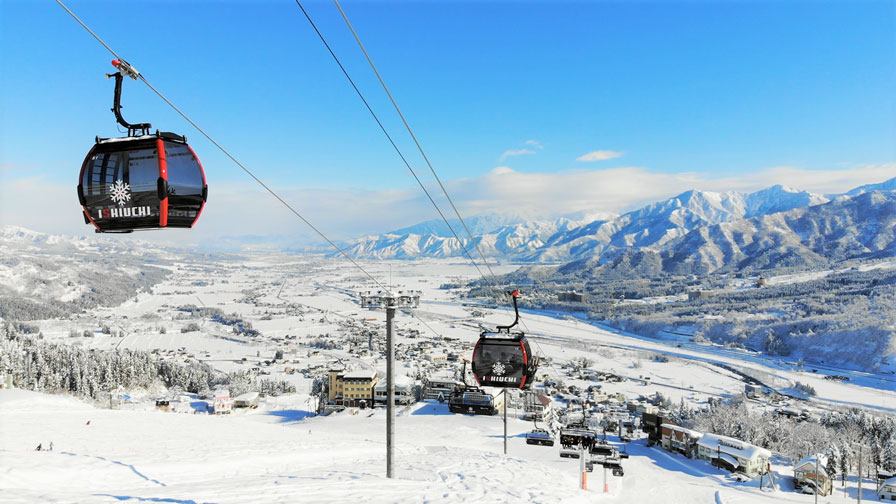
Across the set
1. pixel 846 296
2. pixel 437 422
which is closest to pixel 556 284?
pixel 846 296

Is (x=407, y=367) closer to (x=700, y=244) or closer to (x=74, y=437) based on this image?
(x=74, y=437)

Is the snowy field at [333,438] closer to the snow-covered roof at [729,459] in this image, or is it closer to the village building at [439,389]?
the snow-covered roof at [729,459]

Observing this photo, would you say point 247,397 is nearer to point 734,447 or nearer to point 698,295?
point 734,447

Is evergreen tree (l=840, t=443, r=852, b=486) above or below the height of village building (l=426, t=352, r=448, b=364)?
above

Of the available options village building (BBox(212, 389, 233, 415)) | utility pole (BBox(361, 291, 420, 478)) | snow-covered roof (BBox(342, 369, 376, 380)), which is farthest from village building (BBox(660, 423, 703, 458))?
village building (BBox(212, 389, 233, 415))

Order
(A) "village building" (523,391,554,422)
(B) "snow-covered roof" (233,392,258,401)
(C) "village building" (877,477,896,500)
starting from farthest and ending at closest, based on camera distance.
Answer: (B) "snow-covered roof" (233,392,258,401) → (A) "village building" (523,391,554,422) → (C) "village building" (877,477,896,500)

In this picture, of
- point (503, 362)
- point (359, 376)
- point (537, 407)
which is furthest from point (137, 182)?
point (359, 376)

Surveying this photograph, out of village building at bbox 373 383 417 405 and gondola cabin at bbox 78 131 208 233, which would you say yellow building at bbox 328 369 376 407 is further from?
gondola cabin at bbox 78 131 208 233

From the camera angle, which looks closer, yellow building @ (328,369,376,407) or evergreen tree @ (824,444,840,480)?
evergreen tree @ (824,444,840,480)
